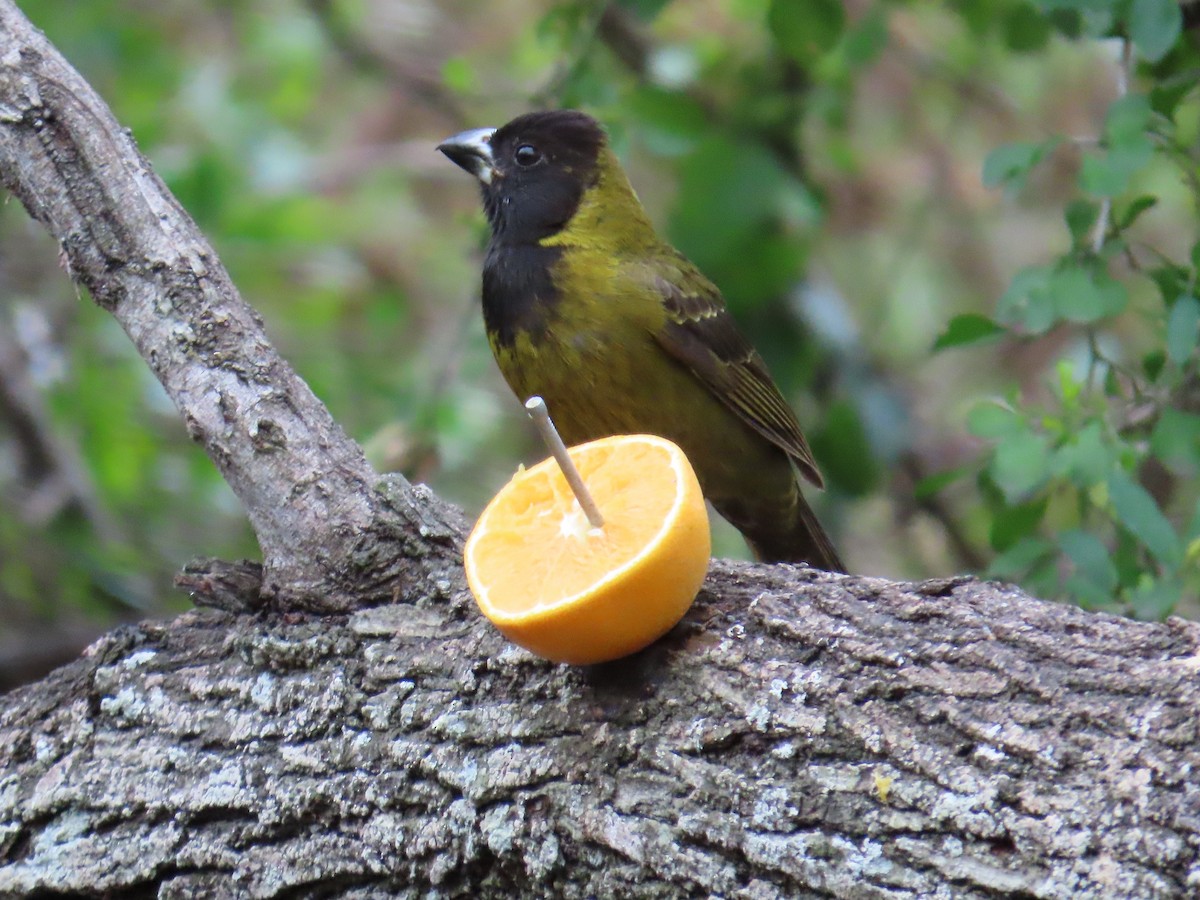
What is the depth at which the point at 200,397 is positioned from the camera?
8.57ft

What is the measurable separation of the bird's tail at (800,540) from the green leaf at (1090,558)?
3.89 feet

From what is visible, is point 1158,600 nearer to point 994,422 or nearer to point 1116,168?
point 994,422

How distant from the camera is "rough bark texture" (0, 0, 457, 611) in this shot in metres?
2.56

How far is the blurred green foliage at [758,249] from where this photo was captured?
9.87 ft

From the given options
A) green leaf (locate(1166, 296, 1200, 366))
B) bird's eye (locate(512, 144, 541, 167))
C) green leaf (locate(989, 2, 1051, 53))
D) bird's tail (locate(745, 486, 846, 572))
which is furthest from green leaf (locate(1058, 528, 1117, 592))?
bird's eye (locate(512, 144, 541, 167))

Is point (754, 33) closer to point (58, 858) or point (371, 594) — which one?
point (371, 594)

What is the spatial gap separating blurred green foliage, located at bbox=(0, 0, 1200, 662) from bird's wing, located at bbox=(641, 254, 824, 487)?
41cm

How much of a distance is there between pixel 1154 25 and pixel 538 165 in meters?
1.72

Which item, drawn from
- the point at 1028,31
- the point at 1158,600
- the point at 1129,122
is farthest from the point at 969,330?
the point at 1028,31

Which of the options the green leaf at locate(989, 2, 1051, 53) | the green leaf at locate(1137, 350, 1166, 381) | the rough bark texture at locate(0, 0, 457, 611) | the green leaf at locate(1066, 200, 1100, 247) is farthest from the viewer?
the green leaf at locate(989, 2, 1051, 53)

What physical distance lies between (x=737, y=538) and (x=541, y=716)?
397cm

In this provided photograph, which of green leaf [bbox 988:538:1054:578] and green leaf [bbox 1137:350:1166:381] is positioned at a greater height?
green leaf [bbox 1137:350:1166:381]

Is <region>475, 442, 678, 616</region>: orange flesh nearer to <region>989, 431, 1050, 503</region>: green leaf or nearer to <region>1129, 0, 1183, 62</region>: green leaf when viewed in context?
<region>989, 431, 1050, 503</region>: green leaf

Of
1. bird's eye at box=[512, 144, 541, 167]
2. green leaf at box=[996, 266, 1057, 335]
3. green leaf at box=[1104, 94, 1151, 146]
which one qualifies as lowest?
green leaf at box=[996, 266, 1057, 335]
